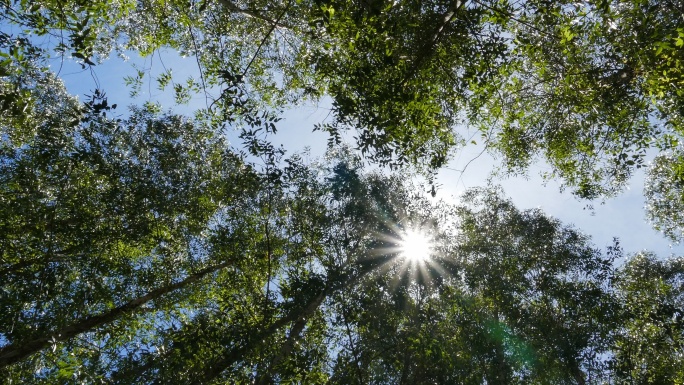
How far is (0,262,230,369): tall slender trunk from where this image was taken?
27.1 ft

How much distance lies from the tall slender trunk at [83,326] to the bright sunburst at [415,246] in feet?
19.5

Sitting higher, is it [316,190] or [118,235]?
[316,190]

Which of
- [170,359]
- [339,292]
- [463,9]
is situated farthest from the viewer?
[339,292]

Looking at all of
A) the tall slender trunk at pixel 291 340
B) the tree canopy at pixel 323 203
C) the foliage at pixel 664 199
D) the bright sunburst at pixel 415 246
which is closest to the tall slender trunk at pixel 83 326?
the tree canopy at pixel 323 203

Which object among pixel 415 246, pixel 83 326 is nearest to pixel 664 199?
pixel 415 246

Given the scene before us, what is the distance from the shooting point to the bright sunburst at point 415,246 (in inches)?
560

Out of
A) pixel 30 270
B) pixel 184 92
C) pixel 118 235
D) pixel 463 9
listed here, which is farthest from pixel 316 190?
pixel 30 270

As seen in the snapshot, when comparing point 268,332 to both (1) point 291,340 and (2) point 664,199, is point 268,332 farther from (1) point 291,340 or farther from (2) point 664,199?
(2) point 664,199

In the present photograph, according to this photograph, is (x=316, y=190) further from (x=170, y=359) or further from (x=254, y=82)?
(x=170, y=359)

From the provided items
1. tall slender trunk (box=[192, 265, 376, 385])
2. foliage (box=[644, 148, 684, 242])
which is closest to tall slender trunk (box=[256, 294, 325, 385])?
tall slender trunk (box=[192, 265, 376, 385])

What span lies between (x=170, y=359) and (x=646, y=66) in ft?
34.6

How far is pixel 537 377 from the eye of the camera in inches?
581

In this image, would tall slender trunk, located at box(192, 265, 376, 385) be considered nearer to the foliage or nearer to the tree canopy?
the tree canopy

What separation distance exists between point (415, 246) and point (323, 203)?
15.4 feet
